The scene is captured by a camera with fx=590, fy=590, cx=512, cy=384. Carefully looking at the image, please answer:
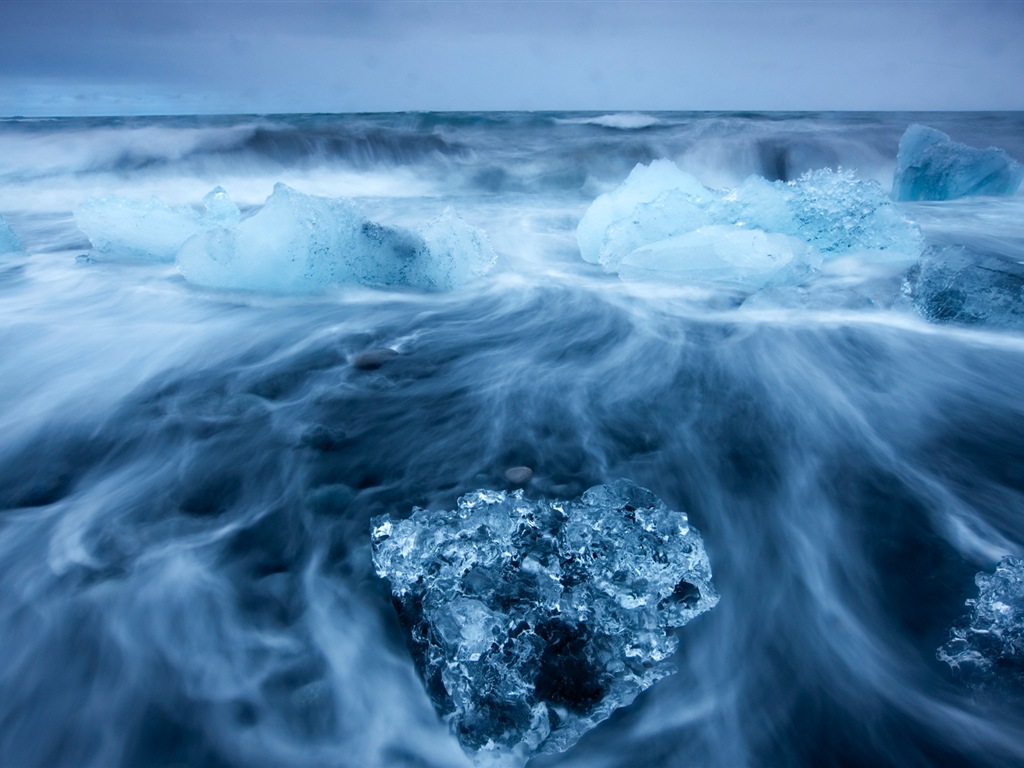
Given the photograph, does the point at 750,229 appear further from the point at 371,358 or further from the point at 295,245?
the point at 295,245

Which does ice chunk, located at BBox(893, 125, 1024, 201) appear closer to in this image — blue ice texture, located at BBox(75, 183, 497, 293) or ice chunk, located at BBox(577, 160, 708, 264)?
ice chunk, located at BBox(577, 160, 708, 264)

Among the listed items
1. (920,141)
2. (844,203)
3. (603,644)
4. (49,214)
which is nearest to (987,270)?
(844,203)

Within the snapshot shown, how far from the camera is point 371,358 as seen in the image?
3.84m

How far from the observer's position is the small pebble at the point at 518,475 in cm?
272

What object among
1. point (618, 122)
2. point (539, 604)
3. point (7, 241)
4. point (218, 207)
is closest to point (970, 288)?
point (539, 604)

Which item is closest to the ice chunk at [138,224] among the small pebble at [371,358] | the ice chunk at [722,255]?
the small pebble at [371,358]

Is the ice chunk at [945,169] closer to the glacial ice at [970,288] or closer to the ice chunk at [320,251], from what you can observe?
the glacial ice at [970,288]

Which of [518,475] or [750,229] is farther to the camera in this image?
[750,229]

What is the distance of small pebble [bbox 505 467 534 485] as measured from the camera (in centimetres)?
272

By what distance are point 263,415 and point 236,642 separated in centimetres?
154

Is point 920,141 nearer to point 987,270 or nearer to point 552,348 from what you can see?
point 987,270

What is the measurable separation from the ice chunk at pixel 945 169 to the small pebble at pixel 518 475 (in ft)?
26.0

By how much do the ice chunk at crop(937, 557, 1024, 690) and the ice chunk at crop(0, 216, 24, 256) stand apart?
808 centimetres

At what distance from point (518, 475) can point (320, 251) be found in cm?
285
